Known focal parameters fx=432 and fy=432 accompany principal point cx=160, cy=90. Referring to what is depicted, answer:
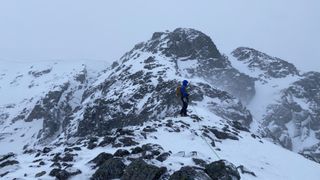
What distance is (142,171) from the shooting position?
52.4 ft

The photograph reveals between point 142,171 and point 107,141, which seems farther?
point 107,141

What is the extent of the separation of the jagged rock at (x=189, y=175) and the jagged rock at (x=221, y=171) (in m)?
0.66

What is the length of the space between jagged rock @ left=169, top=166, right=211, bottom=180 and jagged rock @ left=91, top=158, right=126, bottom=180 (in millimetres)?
2581

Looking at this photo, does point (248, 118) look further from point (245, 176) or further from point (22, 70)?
point (22, 70)

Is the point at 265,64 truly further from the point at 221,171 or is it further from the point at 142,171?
the point at 142,171

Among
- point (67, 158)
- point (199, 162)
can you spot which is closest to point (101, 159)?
point (67, 158)

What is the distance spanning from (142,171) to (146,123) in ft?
50.3

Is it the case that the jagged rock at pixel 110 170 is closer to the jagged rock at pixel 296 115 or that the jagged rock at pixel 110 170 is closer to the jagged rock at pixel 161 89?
the jagged rock at pixel 161 89

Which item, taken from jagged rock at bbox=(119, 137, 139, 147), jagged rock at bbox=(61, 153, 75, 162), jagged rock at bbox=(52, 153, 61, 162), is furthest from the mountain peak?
jagged rock at bbox=(61, 153, 75, 162)

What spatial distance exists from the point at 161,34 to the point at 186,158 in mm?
90837

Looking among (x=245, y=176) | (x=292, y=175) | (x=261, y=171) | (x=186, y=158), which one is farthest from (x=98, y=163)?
(x=292, y=175)

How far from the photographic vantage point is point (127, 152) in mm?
19094

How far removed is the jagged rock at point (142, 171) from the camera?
1581 centimetres

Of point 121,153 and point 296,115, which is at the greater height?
point 121,153
